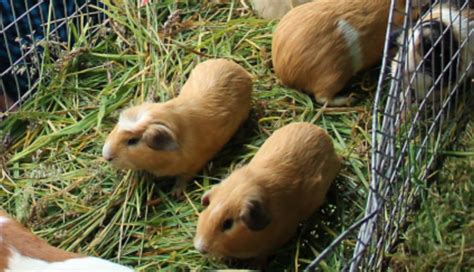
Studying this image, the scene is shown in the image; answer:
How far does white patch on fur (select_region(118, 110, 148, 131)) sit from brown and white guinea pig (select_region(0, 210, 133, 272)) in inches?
18.1

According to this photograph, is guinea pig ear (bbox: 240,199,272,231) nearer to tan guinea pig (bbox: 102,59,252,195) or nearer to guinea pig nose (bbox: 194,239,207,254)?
guinea pig nose (bbox: 194,239,207,254)

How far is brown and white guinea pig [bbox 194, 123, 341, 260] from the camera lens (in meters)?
2.11

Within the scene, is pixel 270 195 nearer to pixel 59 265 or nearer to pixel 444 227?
pixel 444 227

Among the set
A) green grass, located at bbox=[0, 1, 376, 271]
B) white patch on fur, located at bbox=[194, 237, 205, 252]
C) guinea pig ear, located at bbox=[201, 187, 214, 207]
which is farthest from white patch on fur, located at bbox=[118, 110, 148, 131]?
white patch on fur, located at bbox=[194, 237, 205, 252]

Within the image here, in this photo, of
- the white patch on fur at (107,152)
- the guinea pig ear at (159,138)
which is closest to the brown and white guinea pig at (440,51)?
the guinea pig ear at (159,138)

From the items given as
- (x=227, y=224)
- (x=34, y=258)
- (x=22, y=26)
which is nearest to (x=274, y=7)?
(x=22, y=26)

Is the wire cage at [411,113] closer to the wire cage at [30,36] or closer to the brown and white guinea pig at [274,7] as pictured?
the brown and white guinea pig at [274,7]

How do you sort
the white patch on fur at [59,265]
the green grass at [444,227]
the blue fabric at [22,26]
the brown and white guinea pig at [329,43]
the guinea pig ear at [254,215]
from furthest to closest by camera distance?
the blue fabric at [22,26] < the brown and white guinea pig at [329,43] < the guinea pig ear at [254,215] < the green grass at [444,227] < the white patch on fur at [59,265]

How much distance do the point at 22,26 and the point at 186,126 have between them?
93 cm

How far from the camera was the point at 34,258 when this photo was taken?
75.7 inches

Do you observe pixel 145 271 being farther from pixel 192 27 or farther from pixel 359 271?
pixel 192 27

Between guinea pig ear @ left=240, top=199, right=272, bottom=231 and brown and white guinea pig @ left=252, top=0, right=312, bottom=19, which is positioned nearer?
guinea pig ear @ left=240, top=199, right=272, bottom=231

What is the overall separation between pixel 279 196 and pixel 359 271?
1.13 ft

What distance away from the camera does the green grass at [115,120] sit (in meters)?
2.29
